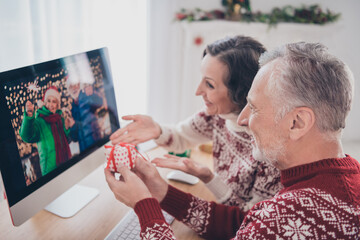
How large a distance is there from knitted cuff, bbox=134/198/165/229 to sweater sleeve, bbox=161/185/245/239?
16 cm

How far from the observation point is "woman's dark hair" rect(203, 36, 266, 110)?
3.68 feet

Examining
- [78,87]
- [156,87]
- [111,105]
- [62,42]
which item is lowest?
[156,87]

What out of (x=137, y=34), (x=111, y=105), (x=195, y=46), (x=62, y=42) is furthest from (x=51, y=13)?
(x=195, y=46)

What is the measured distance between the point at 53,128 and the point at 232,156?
0.70 metres

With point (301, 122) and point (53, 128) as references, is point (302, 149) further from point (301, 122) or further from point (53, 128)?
point (53, 128)

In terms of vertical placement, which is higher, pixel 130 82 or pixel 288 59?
pixel 288 59

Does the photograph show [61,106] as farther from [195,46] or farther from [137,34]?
[195,46]

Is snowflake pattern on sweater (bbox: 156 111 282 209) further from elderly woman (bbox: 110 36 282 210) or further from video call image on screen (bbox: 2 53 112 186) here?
video call image on screen (bbox: 2 53 112 186)

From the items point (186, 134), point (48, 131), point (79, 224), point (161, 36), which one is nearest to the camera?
point (48, 131)

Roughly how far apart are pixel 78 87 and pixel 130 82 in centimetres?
93

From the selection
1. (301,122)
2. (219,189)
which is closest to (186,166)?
(219,189)

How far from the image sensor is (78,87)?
0.98 m

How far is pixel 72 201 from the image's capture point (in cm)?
110

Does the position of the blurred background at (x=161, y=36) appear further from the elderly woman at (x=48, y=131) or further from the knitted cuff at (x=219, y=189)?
the knitted cuff at (x=219, y=189)
